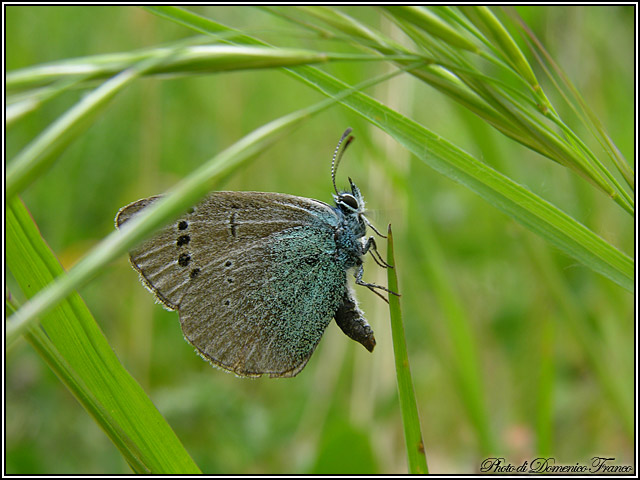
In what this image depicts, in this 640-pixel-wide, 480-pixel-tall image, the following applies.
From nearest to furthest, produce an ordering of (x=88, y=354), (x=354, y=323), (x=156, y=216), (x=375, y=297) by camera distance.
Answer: (x=156, y=216)
(x=88, y=354)
(x=354, y=323)
(x=375, y=297)

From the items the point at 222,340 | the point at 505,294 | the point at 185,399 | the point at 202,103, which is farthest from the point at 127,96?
the point at 505,294

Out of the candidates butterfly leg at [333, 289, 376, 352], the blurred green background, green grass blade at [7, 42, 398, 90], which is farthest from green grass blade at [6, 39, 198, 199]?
the blurred green background

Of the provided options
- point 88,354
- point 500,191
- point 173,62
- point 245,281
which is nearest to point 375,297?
point 245,281

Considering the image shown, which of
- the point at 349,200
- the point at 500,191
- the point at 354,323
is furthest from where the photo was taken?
the point at 349,200

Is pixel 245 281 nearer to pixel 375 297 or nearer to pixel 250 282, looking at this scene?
pixel 250 282

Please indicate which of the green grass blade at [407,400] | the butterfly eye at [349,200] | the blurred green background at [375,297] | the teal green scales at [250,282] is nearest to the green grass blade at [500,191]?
the green grass blade at [407,400]

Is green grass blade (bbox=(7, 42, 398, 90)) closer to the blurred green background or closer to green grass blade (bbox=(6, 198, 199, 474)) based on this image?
green grass blade (bbox=(6, 198, 199, 474))

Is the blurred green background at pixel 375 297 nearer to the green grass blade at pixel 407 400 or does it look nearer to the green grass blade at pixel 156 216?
Result: the green grass blade at pixel 407 400

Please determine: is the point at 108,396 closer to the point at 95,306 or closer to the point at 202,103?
the point at 95,306
